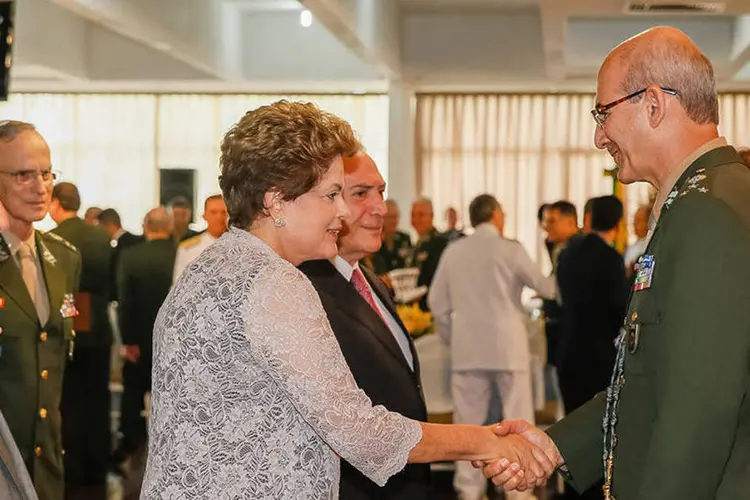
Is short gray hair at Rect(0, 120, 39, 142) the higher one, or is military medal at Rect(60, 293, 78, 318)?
short gray hair at Rect(0, 120, 39, 142)

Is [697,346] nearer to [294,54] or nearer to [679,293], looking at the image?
[679,293]

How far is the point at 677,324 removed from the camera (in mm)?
2072

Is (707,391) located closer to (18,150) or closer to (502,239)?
(18,150)

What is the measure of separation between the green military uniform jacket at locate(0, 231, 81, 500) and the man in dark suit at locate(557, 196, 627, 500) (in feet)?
10.5

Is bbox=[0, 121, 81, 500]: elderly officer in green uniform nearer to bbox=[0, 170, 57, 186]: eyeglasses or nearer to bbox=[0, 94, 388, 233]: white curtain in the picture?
bbox=[0, 170, 57, 186]: eyeglasses

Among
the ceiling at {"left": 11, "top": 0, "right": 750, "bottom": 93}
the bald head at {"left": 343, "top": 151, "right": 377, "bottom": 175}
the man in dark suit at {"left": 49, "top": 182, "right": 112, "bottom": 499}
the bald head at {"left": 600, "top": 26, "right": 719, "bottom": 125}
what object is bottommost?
the man in dark suit at {"left": 49, "top": 182, "right": 112, "bottom": 499}

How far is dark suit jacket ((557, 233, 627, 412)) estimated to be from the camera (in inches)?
252

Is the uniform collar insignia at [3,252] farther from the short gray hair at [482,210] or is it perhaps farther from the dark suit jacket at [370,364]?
the short gray hair at [482,210]

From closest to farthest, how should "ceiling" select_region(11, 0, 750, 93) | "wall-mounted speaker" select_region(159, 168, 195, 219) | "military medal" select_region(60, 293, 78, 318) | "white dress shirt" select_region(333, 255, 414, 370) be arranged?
1. "white dress shirt" select_region(333, 255, 414, 370)
2. "military medal" select_region(60, 293, 78, 318)
3. "ceiling" select_region(11, 0, 750, 93)
4. "wall-mounted speaker" select_region(159, 168, 195, 219)

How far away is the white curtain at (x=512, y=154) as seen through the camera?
1466 cm

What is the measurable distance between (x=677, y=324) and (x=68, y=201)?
217 inches

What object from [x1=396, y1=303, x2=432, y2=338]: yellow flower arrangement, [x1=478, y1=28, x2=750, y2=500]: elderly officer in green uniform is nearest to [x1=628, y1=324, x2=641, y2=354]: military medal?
[x1=478, y1=28, x2=750, y2=500]: elderly officer in green uniform

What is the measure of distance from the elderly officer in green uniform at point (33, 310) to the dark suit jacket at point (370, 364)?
114 cm

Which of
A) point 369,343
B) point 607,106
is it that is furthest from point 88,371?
point 607,106
